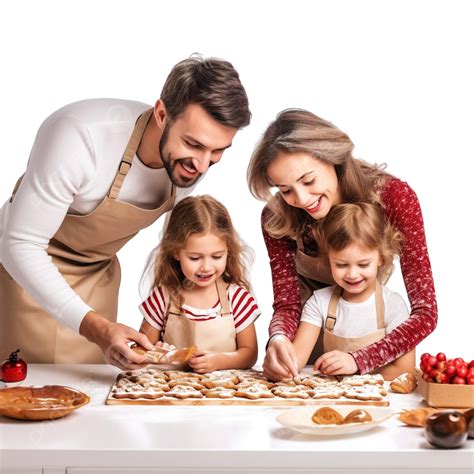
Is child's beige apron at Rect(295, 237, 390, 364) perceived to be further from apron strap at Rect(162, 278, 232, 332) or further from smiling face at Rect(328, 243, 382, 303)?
apron strap at Rect(162, 278, 232, 332)

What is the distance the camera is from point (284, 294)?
2254 mm

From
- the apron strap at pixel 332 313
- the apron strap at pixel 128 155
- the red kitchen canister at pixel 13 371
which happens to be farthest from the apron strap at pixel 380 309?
the red kitchen canister at pixel 13 371

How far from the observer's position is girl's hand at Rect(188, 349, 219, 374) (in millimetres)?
2039

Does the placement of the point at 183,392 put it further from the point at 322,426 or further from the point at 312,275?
the point at 312,275

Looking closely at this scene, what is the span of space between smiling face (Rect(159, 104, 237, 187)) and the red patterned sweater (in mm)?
380

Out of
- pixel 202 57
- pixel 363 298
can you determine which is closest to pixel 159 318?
pixel 363 298

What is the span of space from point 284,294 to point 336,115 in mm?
915

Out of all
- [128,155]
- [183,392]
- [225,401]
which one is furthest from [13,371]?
[128,155]

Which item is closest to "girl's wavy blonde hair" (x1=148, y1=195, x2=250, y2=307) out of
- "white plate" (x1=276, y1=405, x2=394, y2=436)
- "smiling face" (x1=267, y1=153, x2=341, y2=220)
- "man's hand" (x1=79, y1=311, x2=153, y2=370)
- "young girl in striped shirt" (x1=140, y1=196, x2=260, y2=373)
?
"young girl in striped shirt" (x1=140, y1=196, x2=260, y2=373)

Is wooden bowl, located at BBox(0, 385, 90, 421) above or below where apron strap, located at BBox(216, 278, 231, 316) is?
below

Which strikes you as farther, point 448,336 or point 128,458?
point 448,336

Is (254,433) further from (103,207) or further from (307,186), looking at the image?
(103,207)

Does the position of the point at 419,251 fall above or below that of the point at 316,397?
above

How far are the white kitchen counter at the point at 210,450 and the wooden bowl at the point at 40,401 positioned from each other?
0.08ft
